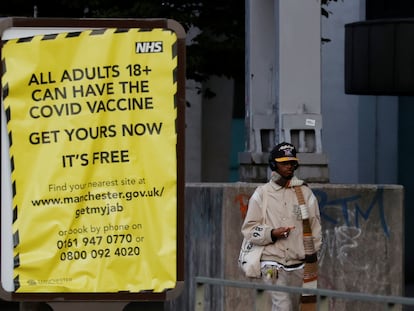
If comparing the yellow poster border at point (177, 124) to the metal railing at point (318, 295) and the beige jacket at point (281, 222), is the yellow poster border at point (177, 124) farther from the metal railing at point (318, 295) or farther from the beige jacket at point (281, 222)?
the beige jacket at point (281, 222)

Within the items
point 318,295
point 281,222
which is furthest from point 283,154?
point 318,295

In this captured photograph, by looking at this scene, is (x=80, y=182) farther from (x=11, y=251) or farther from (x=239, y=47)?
(x=239, y=47)

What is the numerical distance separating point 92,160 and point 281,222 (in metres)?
→ 3.05

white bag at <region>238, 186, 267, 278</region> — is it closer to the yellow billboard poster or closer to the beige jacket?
the beige jacket

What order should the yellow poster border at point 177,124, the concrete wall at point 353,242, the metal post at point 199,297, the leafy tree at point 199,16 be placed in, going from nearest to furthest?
the yellow poster border at point 177,124
the metal post at point 199,297
the concrete wall at point 353,242
the leafy tree at point 199,16

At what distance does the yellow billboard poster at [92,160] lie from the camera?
7.43 m

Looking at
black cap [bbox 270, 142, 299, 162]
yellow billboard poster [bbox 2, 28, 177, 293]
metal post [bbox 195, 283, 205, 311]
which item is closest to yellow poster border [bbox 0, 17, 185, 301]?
yellow billboard poster [bbox 2, 28, 177, 293]

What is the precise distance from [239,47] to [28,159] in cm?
1005

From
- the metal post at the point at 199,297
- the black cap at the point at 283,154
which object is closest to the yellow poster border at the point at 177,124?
the metal post at the point at 199,297

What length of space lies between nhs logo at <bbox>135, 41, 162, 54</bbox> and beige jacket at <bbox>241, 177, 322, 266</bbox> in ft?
9.98

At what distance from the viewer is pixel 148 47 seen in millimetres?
7418

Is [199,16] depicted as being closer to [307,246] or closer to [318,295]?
[307,246]

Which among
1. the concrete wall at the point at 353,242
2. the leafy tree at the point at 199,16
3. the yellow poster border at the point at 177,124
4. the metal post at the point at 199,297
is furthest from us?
the leafy tree at the point at 199,16

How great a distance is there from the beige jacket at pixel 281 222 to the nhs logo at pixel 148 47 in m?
3.04
